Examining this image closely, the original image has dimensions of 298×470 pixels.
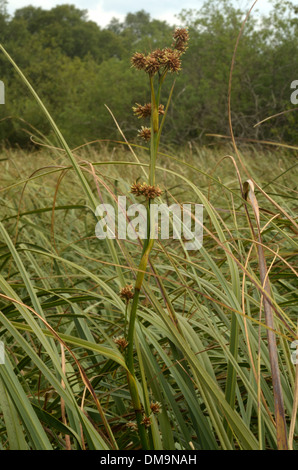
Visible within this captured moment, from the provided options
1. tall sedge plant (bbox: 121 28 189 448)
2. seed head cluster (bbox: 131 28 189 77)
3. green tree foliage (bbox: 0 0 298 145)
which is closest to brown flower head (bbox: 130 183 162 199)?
tall sedge plant (bbox: 121 28 189 448)

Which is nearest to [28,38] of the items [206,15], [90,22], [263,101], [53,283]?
[90,22]

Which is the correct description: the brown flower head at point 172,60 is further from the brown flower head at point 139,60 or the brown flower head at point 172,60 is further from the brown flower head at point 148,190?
the brown flower head at point 148,190

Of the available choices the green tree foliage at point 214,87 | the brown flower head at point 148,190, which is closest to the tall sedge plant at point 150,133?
the brown flower head at point 148,190

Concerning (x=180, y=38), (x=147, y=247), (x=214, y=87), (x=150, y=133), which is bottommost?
(x=147, y=247)

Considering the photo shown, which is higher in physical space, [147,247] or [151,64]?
[151,64]

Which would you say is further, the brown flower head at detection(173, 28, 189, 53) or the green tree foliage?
the green tree foliage

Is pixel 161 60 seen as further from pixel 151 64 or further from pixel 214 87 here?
pixel 214 87

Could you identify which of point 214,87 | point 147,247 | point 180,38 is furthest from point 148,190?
point 214,87

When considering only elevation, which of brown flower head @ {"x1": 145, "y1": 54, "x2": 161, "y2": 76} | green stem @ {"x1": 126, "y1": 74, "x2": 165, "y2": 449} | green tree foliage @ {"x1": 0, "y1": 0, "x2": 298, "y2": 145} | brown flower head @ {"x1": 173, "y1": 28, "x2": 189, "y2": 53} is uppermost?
green tree foliage @ {"x1": 0, "y1": 0, "x2": 298, "y2": 145}

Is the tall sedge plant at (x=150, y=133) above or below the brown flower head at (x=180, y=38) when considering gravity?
below

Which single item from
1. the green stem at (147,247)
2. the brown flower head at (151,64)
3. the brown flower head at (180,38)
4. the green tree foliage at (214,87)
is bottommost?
the green stem at (147,247)

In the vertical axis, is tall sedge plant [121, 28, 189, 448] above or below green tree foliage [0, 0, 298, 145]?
below

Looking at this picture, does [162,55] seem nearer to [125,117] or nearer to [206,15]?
[125,117]

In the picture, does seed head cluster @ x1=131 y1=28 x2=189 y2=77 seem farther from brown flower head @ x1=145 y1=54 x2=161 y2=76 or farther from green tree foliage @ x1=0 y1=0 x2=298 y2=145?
green tree foliage @ x1=0 y1=0 x2=298 y2=145
